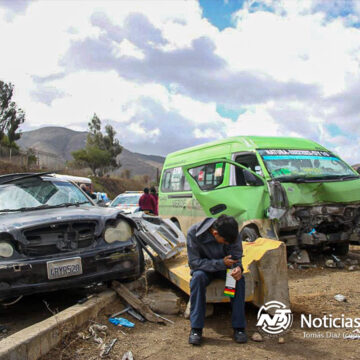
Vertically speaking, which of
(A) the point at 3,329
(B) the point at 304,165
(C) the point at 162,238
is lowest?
(A) the point at 3,329

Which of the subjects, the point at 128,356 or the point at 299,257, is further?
the point at 299,257

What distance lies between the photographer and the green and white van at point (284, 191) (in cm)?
643

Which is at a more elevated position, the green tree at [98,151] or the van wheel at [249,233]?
the green tree at [98,151]

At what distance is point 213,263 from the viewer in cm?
388

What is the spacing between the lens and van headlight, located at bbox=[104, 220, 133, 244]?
15.3ft

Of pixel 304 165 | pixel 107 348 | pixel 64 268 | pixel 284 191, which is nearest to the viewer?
pixel 107 348

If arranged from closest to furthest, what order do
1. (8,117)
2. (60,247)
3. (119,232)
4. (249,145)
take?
1. (60,247)
2. (119,232)
3. (249,145)
4. (8,117)

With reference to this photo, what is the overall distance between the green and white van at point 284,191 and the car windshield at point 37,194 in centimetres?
219

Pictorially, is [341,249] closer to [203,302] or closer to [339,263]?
[339,263]

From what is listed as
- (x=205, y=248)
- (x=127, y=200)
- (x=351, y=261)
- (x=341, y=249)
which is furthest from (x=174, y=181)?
(x=127, y=200)

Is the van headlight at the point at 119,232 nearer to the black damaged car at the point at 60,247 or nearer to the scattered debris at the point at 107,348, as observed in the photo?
the black damaged car at the point at 60,247

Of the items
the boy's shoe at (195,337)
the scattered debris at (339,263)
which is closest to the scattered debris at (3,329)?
the boy's shoe at (195,337)

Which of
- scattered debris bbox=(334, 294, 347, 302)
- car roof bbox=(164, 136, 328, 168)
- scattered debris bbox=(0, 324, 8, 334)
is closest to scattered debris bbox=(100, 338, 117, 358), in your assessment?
scattered debris bbox=(0, 324, 8, 334)

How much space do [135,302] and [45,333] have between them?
1.23 meters
